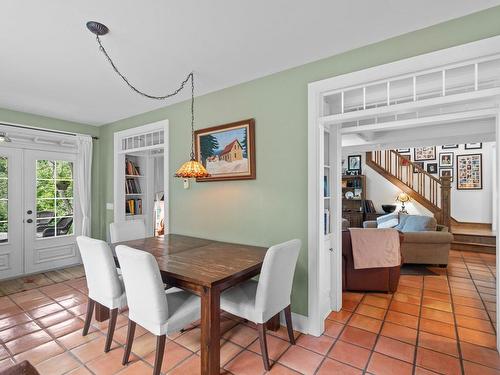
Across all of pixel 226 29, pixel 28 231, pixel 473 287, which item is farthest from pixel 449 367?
pixel 28 231

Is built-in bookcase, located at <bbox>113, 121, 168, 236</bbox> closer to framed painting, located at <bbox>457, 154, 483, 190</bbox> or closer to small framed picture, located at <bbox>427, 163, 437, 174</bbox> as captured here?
small framed picture, located at <bbox>427, 163, 437, 174</bbox>

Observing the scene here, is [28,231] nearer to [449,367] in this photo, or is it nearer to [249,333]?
[249,333]

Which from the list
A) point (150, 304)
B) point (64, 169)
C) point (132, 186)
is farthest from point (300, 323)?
point (64, 169)

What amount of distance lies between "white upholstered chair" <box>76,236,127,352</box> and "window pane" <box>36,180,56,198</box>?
2618 mm

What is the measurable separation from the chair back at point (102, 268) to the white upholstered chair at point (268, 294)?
35.2 inches

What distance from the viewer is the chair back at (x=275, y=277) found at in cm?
186

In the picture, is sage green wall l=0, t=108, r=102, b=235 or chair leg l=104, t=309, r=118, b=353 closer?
chair leg l=104, t=309, r=118, b=353

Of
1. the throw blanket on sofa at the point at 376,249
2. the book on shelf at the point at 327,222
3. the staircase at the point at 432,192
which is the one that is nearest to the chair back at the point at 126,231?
the book on shelf at the point at 327,222

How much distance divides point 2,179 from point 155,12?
3.69 m

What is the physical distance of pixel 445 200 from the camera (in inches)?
245

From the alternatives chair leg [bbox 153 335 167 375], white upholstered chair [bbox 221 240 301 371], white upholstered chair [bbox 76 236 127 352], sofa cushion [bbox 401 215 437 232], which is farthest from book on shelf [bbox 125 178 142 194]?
sofa cushion [bbox 401 215 437 232]

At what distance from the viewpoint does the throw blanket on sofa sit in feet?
10.6

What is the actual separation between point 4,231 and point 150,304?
3.51 meters

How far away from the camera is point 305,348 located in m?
2.16
